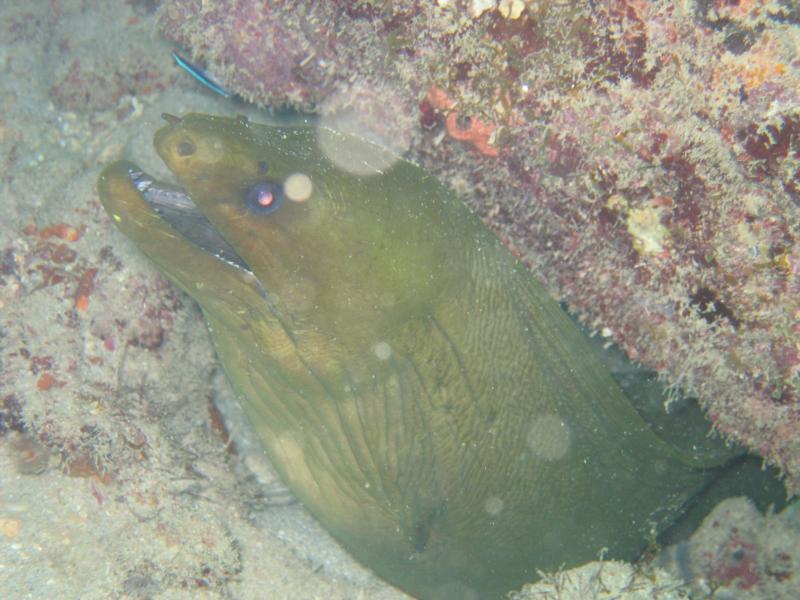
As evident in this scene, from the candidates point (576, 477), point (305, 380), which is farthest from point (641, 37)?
point (576, 477)

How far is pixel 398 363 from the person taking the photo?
99.4 inches

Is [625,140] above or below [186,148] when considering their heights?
above

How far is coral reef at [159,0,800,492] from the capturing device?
1866mm

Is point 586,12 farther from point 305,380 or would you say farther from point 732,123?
point 305,380

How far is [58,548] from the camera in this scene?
2.57 meters

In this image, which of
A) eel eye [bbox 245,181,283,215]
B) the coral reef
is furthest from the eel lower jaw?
the coral reef

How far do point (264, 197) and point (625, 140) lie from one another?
142 centimetres

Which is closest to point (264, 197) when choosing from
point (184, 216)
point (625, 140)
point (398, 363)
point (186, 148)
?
point (186, 148)

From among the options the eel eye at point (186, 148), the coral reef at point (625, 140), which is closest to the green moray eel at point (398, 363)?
Result: the eel eye at point (186, 148)

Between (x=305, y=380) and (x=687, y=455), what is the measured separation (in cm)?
223

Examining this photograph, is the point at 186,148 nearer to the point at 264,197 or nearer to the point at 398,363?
the point at 264,197

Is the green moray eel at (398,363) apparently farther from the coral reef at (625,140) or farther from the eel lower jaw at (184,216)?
the coral reef at (625,140)

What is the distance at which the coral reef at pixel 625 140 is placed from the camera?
6.12 feet

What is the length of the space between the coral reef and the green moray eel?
28cm
